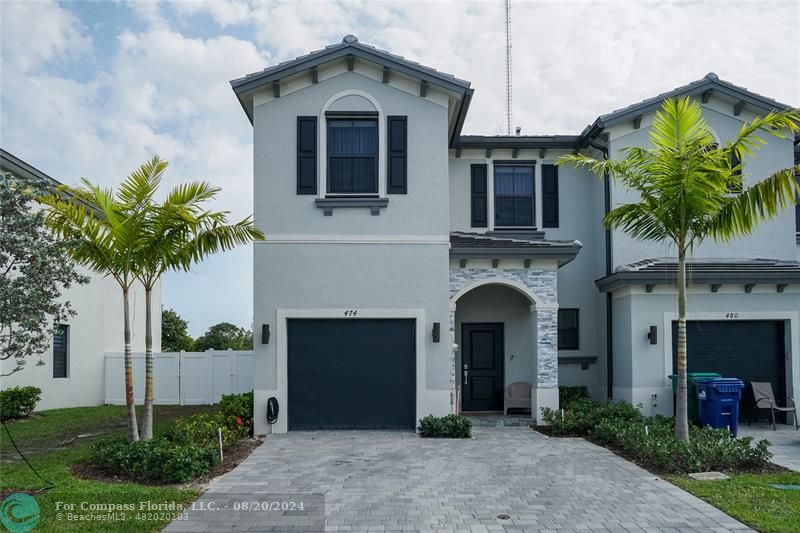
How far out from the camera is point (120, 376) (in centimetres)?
1862

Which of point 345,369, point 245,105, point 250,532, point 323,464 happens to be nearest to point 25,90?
point 245,105

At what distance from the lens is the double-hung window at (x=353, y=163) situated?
1292 cm

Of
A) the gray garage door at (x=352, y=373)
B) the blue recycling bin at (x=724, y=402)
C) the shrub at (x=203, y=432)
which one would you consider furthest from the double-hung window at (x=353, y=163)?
the blue recycling bin at (x=724, y=402)

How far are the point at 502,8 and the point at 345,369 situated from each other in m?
14.5

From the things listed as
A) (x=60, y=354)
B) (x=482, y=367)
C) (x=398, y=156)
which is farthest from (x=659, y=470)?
(x=60, y=354)

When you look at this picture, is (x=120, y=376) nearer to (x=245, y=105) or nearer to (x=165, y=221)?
(x=245, y=105)

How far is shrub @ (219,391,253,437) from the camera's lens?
11805 mm

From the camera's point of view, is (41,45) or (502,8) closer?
(41,45)

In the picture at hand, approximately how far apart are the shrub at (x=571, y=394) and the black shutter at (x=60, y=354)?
12702mm

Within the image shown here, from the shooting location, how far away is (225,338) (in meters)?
31.6

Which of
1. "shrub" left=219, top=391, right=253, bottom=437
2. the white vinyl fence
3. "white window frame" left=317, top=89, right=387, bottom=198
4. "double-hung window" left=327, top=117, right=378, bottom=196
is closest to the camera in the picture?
"shrub" left=219, top=391, right=253, bottom=437

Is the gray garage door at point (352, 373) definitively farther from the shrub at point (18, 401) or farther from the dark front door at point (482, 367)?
the shrub at point (18, 401)

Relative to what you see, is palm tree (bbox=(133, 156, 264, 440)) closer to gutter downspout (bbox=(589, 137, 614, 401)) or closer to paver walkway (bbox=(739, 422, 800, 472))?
gutter downspout (bbox=(589, 137, 614, 401))

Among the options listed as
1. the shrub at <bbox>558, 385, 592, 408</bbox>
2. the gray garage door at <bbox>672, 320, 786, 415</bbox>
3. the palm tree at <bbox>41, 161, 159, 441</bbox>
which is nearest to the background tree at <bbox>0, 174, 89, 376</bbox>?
the palm tree at <bbox>41, 161, 159, 441</bbox>
